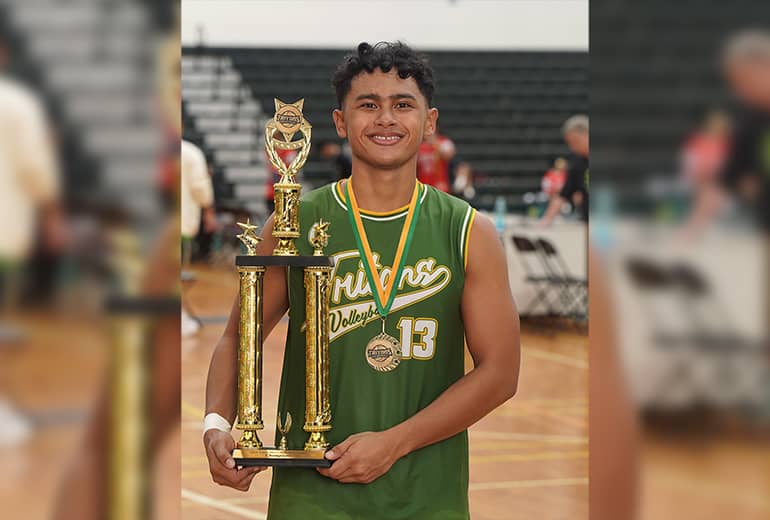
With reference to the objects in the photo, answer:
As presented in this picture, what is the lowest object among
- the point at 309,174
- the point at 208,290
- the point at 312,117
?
the point at 208,290

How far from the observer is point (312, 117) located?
1588cm

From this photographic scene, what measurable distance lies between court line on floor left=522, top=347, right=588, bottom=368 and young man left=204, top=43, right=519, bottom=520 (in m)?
5.94

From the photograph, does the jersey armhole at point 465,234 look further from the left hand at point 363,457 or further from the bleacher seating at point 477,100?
the bleacher seating at point 477,100

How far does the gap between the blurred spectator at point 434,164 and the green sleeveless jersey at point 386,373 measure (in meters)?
8.45

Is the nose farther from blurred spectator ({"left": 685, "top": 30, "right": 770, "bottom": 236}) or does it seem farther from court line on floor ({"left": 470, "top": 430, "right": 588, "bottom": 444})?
court line on floor ({"left": 470, "top": 430, "right": 588, "bottom": 444})

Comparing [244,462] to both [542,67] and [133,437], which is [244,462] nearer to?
[133,437]

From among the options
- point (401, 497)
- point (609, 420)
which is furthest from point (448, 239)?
point (609, 420)

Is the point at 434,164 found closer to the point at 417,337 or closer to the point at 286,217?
the point at 417,337

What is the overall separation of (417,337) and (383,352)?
2.0 inches

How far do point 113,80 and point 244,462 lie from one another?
733 millimetres

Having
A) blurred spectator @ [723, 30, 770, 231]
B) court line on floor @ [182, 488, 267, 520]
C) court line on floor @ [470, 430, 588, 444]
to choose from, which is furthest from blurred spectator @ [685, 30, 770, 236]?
court line on floor @ [470, 430, 588, 444]

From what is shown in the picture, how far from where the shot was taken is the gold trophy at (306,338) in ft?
3.80

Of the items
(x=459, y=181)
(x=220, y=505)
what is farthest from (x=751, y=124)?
(x=459, y=181)

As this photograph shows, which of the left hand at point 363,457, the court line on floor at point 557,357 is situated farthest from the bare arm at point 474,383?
the court line on floor at point 557,357
